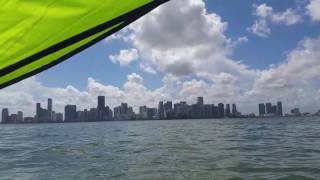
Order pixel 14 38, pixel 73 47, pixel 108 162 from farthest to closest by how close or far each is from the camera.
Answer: pixel 108 162
pixel 73 47
pixel 14 38

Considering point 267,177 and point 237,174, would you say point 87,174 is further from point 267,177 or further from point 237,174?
point 267,177

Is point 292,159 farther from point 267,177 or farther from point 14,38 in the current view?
point 14,38

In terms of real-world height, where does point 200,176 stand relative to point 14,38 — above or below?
below

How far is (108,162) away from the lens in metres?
20.0

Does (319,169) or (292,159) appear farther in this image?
(292,159)

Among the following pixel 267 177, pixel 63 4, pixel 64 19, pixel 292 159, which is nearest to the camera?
pixel 63 4

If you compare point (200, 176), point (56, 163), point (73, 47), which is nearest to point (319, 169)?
point (200, 176)

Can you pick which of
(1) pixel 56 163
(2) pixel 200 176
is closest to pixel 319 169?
(2) pixel 200 176

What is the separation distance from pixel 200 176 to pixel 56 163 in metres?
8.79

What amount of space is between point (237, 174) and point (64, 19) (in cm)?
1315

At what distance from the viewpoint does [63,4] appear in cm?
188

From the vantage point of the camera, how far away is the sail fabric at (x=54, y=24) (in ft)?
6.20

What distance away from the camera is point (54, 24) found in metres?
2.07

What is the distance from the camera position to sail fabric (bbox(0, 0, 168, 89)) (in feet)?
6.20
